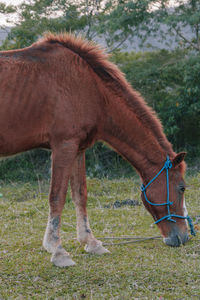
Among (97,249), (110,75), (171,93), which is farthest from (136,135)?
(171,93)

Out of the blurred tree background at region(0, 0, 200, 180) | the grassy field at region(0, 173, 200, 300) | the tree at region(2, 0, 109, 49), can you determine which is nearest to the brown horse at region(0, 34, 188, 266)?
the grassy field at region(0, 173, 200, 300)

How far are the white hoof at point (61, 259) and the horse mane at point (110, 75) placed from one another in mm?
1600

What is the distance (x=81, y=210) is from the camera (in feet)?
15.3

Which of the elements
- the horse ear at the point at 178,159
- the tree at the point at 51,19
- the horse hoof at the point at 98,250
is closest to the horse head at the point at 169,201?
the horse ear at the point at 178,159

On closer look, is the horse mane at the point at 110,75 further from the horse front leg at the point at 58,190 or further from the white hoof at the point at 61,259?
the white hoof at the point at 61,259

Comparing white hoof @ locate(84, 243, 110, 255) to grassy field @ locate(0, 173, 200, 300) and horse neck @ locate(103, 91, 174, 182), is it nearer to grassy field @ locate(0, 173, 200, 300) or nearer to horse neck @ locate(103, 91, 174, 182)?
grassy field @ locate(0, 173, 200, 300)

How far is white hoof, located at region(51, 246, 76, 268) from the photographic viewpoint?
4.02m

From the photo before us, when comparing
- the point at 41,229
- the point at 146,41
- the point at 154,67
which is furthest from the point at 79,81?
the point at 146,41

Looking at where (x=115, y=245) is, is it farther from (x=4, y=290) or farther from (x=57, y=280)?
(x=4, y=290)

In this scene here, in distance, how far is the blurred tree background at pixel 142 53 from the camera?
10914mm

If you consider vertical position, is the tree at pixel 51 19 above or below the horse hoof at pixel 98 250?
above

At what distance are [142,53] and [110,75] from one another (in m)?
8.93

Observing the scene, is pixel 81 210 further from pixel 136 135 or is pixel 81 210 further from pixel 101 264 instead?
pixel 136 135

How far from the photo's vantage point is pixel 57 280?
367 centimetres
